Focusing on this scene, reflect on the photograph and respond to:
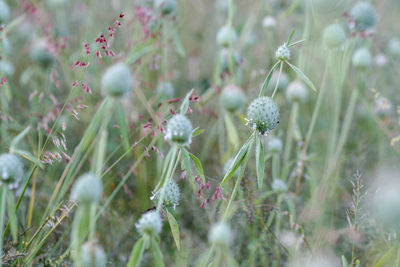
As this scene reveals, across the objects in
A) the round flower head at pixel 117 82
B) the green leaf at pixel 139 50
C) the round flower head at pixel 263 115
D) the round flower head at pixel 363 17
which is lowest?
the round flower head at pixel 117 82

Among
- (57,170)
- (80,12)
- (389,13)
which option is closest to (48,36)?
(57,170)

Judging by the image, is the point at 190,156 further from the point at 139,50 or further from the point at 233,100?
the point at 139,50

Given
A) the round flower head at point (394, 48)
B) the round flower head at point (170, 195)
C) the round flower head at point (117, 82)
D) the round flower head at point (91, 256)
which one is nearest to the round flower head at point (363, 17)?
the round flower head at point (394, 48)

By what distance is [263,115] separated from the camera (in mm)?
1458

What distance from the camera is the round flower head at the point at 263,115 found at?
146 centimetres

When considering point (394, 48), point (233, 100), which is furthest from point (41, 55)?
point (394, 48)

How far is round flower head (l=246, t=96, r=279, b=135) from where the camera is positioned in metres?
1.46

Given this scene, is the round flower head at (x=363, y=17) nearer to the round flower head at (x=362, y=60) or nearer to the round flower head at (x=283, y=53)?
the round flower head at (x=362, y=60)

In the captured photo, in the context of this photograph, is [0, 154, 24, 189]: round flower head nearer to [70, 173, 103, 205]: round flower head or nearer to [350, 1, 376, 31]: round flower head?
[70, 173, 103, 205]: round flower head

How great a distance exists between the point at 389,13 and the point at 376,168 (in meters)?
2.92

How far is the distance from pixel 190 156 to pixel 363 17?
63.7 inches

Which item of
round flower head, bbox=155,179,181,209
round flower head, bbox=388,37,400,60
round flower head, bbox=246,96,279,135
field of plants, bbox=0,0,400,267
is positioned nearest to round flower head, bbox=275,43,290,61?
field of plants, bbox=0,0,400,267

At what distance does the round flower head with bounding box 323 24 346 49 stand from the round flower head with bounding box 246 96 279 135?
3.05 feet

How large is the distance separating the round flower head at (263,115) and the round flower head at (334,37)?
93 centimetres
